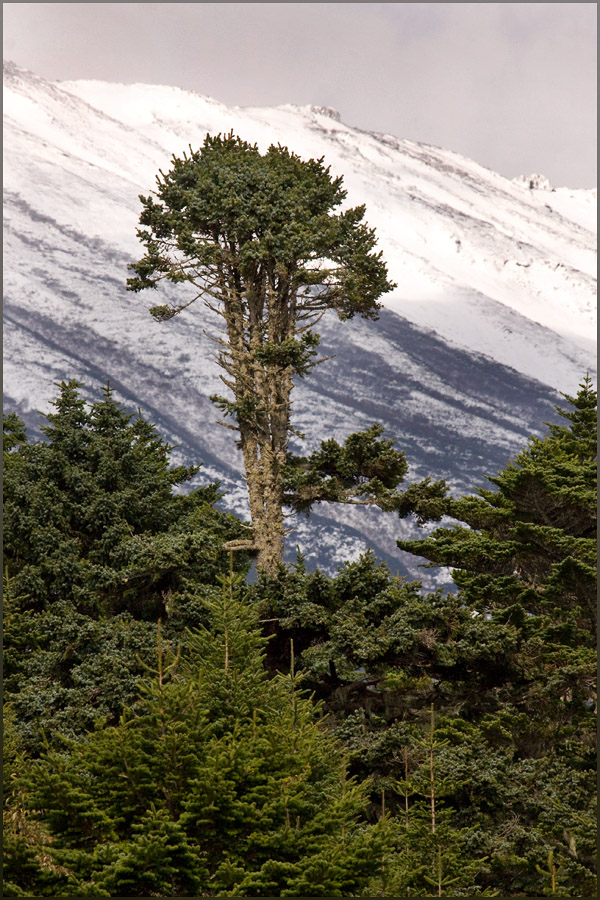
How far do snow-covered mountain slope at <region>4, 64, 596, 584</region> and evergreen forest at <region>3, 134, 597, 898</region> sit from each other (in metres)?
89.4

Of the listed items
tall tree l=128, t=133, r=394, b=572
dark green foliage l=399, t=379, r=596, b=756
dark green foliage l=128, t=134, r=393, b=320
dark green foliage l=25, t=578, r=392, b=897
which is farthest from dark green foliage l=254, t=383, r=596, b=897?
dark green foliage l=128, t=134, r=393, b=320

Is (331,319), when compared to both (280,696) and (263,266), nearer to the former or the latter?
(263,266)

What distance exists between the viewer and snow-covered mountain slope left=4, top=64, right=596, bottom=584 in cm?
12094

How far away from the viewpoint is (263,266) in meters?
21.9

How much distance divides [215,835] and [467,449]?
406ft

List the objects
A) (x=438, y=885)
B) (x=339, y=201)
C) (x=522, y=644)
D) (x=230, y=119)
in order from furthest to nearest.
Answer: (x=230, y=119) < (x=339, y=201) < (x=522, y=644) < (x=438, y=885)

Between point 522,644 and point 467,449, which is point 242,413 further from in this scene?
point 467,449

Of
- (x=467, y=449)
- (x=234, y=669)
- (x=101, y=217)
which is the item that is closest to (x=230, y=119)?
(x=101, y=217)

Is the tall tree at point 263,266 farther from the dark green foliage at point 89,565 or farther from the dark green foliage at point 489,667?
the dark green foliage at point 489,667

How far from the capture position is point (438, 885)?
11.4 m

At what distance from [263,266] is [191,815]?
1391cm

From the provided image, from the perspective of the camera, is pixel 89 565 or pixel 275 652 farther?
pixel 275 652

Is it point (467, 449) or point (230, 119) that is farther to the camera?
point (467, 449)

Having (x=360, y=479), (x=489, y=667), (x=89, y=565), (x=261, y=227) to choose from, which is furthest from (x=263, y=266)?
(x=489, y=667)
